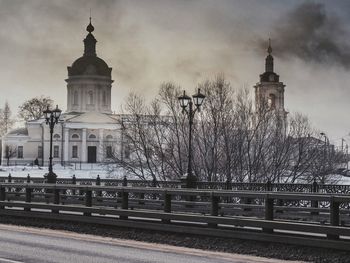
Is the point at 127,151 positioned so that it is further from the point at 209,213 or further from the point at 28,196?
the point at 209,213

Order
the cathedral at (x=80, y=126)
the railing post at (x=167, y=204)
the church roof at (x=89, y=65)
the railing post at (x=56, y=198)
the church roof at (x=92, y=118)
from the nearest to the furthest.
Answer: the railing post at (x=167, y=204)
the railing post at (x=56, y=198)
the cathedral at (x=80, y=126)
the church roof at (x=92, y=118)
the church roof at (x=89, y=65)

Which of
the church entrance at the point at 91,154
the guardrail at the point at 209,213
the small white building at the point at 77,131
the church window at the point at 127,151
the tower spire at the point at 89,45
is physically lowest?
the guardrail at the point at 209,213

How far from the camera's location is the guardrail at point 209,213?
14.9 m

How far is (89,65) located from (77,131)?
1335 cm

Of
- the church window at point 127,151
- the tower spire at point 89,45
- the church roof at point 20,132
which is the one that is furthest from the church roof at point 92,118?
the church window at point 127,151

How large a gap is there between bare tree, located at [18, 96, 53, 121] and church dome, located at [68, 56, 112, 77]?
49.9 ft

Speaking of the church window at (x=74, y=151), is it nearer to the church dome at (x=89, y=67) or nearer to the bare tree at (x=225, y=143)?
the church dome at (x=89, y=67)

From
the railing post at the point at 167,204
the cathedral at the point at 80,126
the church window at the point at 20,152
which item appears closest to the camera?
the railing post at the point at 167,204

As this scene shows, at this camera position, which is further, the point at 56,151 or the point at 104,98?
the point at 104,98

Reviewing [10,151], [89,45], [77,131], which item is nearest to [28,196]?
[77,131]

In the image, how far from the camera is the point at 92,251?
16391 mm

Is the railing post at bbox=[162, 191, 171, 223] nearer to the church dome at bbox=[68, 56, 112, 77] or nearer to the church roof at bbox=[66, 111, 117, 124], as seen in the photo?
the church roof at bbox=[66, 111, 117, 124]

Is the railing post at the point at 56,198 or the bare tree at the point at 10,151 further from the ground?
the bare tree at the point at 10,151

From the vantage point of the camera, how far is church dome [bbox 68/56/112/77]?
135625mm
